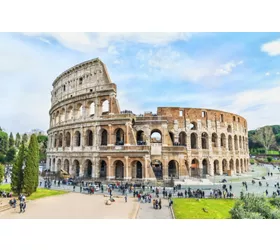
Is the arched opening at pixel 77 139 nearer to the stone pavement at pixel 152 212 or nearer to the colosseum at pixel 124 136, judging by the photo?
the colosseum at pixel 124 136

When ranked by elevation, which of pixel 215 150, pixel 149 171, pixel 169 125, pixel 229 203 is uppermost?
pixel 169 125

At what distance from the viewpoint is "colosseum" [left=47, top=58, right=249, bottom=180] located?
23.3 m

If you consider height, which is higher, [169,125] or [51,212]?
[169,125]

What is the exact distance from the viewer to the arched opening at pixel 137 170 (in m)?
23.2

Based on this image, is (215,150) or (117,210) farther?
(215,150)

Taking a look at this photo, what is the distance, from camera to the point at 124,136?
76.5 feet

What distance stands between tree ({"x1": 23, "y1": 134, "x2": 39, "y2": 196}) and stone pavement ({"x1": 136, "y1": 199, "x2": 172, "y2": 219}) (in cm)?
962

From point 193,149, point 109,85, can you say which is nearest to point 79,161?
point 109,85

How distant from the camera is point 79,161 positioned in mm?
25328

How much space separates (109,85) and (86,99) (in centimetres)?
388

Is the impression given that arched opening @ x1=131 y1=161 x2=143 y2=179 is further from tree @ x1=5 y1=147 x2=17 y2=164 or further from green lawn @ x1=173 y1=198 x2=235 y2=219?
tree @ x1=5 y1=147 x2=17 y2=164

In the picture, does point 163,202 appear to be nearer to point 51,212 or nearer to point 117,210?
point 117,210
